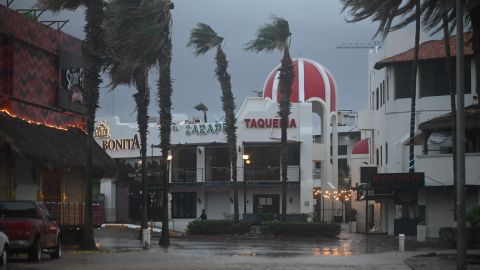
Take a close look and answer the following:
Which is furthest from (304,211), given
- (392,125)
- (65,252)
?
(65,252)

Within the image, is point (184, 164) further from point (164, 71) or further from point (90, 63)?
point (90, 63)

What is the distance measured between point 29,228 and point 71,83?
41.9ft

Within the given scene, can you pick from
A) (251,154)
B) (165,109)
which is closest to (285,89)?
(165,109)

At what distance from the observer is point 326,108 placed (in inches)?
2680

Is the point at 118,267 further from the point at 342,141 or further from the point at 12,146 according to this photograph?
the point at 342,141

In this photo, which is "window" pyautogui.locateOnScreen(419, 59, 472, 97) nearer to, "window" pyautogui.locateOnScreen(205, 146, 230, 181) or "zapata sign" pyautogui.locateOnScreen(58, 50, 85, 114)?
"window" pyautogui.locateOnScreen(205, 146, 230, 181)

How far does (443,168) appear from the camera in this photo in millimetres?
44312

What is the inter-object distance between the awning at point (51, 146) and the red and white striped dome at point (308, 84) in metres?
32.0

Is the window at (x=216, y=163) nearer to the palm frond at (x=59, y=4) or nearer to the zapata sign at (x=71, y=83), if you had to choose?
the zapata sign at (x=71, y=83)

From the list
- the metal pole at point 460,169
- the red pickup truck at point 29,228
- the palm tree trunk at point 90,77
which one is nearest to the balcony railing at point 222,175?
the palm tree trunk at point 90,77

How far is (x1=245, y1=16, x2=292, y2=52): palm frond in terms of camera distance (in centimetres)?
4906

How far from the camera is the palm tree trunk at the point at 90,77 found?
31.6 metres

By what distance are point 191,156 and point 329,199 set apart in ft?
40.4

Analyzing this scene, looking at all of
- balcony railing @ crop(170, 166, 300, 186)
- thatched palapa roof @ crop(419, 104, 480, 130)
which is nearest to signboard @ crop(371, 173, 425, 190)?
thatched palapa roof @ crop(419, 104, 480, 130)
